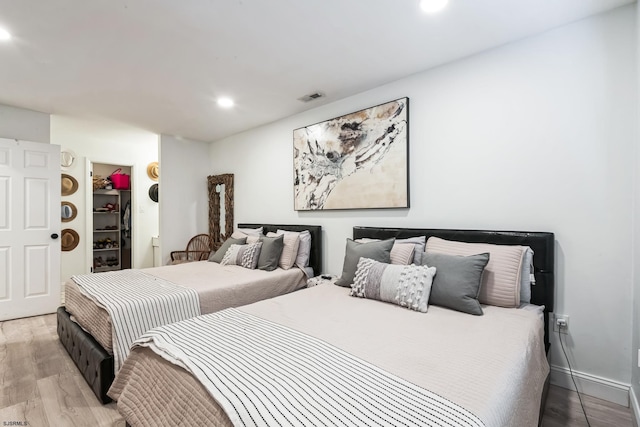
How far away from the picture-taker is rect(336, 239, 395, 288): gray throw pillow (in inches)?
96.6

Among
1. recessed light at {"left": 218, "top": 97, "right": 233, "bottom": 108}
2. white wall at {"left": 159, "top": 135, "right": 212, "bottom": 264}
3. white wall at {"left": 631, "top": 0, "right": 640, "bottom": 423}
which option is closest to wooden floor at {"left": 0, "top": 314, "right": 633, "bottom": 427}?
white wall at {"left": 631, "top": 0, "right": 640, "bottom": 423}

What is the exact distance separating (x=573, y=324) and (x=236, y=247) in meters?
3.06

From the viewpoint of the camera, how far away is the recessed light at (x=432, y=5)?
183cm

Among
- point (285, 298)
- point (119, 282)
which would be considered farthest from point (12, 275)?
point (285, 298)

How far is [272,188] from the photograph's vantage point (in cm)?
411

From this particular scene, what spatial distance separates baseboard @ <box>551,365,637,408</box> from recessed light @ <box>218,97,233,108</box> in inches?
144

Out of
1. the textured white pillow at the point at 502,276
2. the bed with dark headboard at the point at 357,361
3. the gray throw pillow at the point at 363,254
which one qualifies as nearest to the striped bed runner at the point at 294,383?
the bed with dark headboard at the point at 357,361

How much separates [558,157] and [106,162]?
6.13m

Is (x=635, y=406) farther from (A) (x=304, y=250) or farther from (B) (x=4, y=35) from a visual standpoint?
(B) (x=4, y=35)

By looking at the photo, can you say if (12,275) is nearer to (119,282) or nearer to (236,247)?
(119,282)

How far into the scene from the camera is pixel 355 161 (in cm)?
313

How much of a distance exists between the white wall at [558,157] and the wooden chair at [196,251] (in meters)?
3.37

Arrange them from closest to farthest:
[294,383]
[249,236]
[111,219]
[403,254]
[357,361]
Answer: [294,383]
[357,361]
[403,254]
[249,236]
[111,219]

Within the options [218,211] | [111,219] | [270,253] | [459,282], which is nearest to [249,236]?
[270,253]
